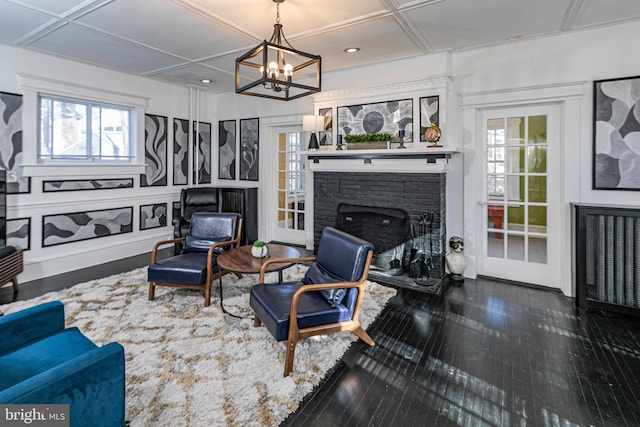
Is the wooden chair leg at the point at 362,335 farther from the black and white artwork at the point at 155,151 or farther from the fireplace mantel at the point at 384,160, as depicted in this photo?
the black and white artwork at the point at 155,151

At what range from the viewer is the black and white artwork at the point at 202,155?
21.1ft

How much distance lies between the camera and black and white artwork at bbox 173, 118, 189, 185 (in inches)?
240

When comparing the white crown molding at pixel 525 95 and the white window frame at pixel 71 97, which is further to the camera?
the white window frame at pixel 71 97

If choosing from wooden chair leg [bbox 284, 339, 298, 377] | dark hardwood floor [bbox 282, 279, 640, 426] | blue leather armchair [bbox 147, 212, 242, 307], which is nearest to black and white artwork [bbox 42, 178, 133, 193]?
blue leather armchair [bbox 147, 212, 242, 307]

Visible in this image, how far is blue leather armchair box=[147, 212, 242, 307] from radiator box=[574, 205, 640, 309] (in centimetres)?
364

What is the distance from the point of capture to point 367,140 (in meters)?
4.58

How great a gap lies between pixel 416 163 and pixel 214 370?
10.5 ft

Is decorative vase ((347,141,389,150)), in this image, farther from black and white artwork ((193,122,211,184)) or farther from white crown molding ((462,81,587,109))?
black and white artwork ((193,122,211,184))

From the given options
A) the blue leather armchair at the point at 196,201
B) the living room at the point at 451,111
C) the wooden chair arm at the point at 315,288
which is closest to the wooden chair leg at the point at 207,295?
the wooden chair arm at the point at 315,288

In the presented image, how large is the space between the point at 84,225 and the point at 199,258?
2.34 m

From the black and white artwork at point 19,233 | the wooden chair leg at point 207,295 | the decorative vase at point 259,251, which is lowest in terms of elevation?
the wooden chair leg at point 207,295

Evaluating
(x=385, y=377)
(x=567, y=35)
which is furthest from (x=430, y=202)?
(x=385, y=377)

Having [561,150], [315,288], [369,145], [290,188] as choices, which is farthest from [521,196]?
[290,188]

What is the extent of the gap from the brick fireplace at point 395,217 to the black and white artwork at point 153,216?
2.78 metres
